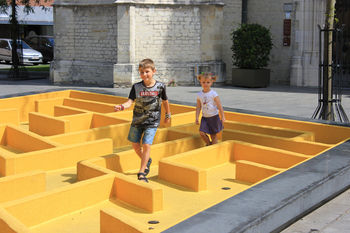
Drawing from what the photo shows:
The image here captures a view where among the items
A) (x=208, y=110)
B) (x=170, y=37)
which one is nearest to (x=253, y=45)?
(x=170, y=37)

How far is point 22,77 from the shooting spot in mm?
21234

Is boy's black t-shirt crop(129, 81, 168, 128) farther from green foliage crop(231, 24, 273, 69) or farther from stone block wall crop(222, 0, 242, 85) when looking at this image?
stone block wall crop(222, 0, 242, 85)

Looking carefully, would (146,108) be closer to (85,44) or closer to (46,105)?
(46,105)

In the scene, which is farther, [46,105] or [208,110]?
[46,105]

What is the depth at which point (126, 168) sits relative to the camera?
22.0ft

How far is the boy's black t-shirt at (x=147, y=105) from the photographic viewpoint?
6.07 meters

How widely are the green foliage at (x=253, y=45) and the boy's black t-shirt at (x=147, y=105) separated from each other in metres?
12.2

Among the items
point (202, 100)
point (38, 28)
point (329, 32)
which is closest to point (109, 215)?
point (202, 100)

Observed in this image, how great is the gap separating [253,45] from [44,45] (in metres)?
17.1

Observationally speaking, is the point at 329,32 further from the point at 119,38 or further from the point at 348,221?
the point at 119,38

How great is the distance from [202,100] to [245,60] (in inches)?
438

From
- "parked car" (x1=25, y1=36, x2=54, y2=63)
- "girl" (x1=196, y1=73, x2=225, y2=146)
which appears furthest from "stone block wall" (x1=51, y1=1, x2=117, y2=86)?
"parked car" (x1=25, y1=36, x2=54, y2=63)

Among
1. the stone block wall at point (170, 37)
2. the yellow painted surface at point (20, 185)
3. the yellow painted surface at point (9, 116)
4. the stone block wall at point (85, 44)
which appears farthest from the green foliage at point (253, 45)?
the yellow painted surface at point (20, 185)

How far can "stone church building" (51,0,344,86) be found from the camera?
17.9 metres
